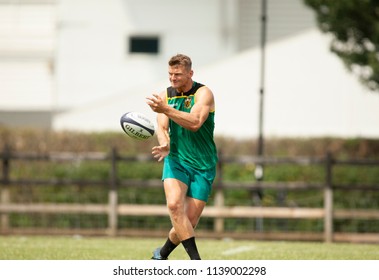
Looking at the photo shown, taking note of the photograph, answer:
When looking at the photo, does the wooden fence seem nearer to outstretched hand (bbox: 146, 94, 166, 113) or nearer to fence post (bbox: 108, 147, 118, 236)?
fence post (bbox: 108, 147, 118, 236)

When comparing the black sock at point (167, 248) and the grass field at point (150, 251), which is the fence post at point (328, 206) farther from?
the black sock at point (167, 248)

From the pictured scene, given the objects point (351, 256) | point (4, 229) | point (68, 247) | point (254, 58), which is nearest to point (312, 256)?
point (351, 256)

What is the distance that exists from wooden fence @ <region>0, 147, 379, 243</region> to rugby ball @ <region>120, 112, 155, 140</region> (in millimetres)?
9445

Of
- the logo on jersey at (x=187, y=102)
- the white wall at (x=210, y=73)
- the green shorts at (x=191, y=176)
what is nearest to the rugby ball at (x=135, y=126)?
the green shorts at (x=191, y=176)

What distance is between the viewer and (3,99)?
33562 mm

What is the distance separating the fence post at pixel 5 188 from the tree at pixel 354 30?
642cm

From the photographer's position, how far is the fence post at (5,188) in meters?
22.6

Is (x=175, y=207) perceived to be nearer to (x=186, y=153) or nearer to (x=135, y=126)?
(x=186, y=153)

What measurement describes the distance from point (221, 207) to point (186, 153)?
32.6ft

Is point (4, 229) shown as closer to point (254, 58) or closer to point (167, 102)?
point (254, 58)

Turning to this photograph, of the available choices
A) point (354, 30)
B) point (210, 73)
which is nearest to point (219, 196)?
point (354, 30)

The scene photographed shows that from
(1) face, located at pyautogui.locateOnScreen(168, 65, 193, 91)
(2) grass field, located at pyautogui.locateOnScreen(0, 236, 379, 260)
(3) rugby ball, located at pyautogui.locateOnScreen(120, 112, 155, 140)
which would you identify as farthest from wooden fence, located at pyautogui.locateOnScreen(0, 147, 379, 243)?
(1) face, located at pyautogui.locateOnScreen(168, 65, 193, 91)

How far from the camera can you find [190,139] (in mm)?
12352
